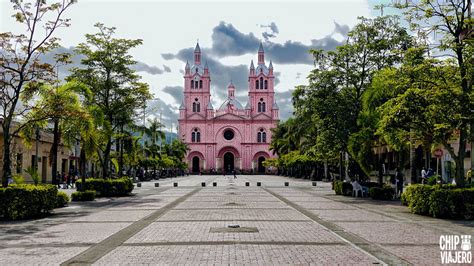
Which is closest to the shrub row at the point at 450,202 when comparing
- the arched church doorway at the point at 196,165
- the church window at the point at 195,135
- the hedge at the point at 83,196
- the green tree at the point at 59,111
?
the green tree at the point at 59,111

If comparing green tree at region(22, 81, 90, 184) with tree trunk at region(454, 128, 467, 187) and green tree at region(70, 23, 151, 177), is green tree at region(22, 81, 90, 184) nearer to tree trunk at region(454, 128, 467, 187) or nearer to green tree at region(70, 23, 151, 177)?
green tree at region(70, 23, 151, 177)

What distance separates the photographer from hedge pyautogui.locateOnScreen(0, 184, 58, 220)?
16.2 metres

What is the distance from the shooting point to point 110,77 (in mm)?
28484

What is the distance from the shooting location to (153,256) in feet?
31.1

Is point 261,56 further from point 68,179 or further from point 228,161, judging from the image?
point 68,179

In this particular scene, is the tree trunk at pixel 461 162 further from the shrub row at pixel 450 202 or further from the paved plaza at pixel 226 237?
the paved plaza at pixel 226 237

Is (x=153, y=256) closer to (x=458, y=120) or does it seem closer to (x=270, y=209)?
(x=270, y=209)

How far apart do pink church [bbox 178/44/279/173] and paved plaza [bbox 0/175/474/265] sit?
284 feet

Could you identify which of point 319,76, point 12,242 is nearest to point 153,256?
point 12,242
